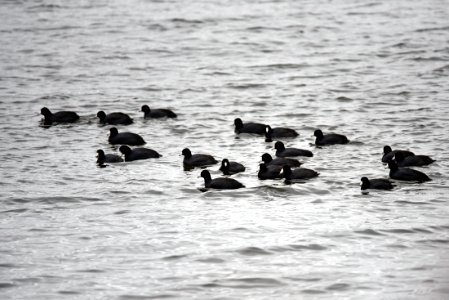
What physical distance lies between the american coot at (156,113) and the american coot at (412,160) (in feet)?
28.4

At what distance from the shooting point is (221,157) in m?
26.0

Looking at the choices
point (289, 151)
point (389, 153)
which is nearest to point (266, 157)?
point (289, 151)

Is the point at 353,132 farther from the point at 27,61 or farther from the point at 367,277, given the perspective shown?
the point at 27,61

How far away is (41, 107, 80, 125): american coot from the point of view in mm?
30109

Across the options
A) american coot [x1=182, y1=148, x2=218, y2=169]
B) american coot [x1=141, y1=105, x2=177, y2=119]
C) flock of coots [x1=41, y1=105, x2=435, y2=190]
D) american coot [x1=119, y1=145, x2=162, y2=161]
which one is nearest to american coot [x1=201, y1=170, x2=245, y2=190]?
flock of coots [x1=41, y1=105, x2=435, y2=190]

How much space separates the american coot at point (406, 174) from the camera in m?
22.8

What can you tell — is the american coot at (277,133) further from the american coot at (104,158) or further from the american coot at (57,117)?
the american coot at (57,117)

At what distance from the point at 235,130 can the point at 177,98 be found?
19.0 feet

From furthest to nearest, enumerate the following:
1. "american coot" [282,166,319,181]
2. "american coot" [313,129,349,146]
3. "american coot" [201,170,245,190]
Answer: "american coot" [313,129,349,146] → "american coot" [282,166,319,181] → "american coot" [201,170,245,190]

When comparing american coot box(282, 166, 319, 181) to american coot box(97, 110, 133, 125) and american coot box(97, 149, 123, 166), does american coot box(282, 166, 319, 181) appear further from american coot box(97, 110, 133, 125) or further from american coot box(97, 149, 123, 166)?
american coot box(97, 110, 133, 125)

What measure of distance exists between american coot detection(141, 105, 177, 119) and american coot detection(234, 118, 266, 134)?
280 centimetres

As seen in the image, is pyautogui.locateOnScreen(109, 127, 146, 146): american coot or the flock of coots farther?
pyautogui.locateOnScreen(109, 127, 146, 146): american coot

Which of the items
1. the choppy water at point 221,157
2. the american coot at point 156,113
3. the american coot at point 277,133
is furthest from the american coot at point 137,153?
the american coot at point 156,113

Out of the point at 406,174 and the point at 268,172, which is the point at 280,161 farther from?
the point at 406,174
